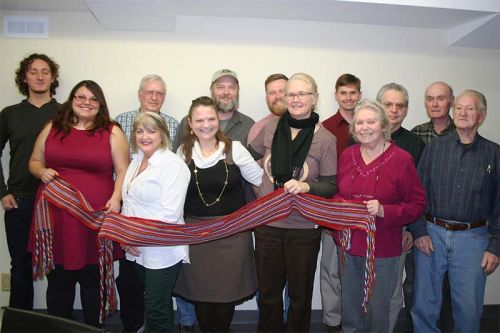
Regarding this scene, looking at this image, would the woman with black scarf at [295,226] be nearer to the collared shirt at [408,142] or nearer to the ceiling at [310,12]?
the collared shirt at [408,142]

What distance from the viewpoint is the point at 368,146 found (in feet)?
7.31

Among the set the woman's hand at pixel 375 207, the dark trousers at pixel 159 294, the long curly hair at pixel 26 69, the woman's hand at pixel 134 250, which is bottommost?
the dark trousers at pixel 159 294

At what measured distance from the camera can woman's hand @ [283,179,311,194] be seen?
2.18m

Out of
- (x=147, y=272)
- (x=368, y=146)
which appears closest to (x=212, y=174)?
(x=147, y=272)

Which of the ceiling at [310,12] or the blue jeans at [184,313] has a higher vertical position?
the ceiling at [310,12]

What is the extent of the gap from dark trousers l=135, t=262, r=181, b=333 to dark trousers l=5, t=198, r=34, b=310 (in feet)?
4.15

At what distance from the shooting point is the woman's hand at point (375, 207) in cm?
210

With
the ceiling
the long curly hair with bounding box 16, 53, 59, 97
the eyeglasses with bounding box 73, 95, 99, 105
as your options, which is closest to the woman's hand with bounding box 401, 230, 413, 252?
the ceiling

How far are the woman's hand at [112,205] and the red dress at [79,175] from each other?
90 mm

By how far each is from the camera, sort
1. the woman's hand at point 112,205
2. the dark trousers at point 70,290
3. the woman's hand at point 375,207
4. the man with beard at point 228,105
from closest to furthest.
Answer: the woman's hand at point 375,207, the woman's hand at point 112,205, the dark trousers at point 70,290, the man with beard at point 228,105

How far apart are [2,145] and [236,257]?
86.2 inches

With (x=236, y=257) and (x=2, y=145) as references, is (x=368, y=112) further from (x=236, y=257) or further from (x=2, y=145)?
(x=2, y=145)

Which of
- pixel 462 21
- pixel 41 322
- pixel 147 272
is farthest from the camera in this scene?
pixel 462 21

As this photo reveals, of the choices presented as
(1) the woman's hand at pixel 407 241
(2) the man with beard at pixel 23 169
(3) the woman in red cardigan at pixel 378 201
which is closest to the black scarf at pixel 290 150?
(3) the woman in red cardigan at pixel 378 201
